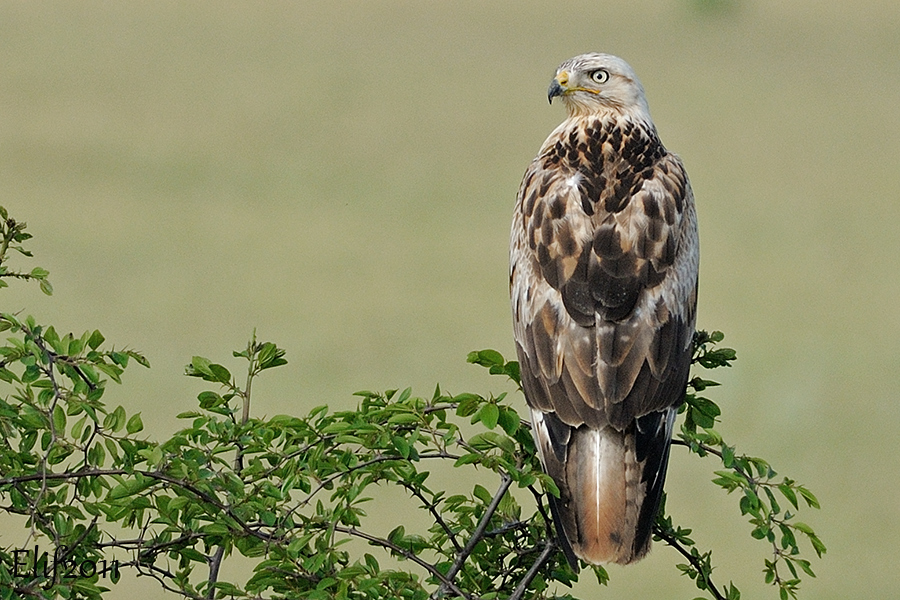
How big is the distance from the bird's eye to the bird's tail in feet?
6.47

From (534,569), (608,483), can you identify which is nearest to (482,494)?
(534,569)

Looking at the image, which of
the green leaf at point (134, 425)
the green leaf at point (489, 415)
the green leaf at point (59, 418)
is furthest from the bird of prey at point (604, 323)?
the green leaf at point (59, 418)

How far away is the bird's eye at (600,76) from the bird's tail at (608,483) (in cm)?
197

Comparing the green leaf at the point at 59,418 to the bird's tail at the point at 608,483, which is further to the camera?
the bird's tail at the point at 608,483

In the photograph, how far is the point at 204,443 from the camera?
9.15ft

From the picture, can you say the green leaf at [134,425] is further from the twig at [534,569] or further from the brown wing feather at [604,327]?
the brown wing feather at [604,327]

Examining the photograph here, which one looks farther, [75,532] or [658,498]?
[658,498]

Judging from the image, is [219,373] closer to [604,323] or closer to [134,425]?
[134,425]

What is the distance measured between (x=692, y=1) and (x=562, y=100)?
2784 centimetres

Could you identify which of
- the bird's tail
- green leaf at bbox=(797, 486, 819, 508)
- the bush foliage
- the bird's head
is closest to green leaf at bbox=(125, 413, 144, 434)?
the bush foliage

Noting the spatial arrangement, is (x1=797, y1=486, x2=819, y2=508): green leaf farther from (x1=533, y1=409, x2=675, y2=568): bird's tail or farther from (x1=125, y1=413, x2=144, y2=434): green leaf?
(x1=125, y1=413, x2=144, y2=434): green leaf

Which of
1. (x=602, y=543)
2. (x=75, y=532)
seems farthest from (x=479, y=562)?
(x=75, y=532)

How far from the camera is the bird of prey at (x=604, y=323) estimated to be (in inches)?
125

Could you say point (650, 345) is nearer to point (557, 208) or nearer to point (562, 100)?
point (557, 208)
